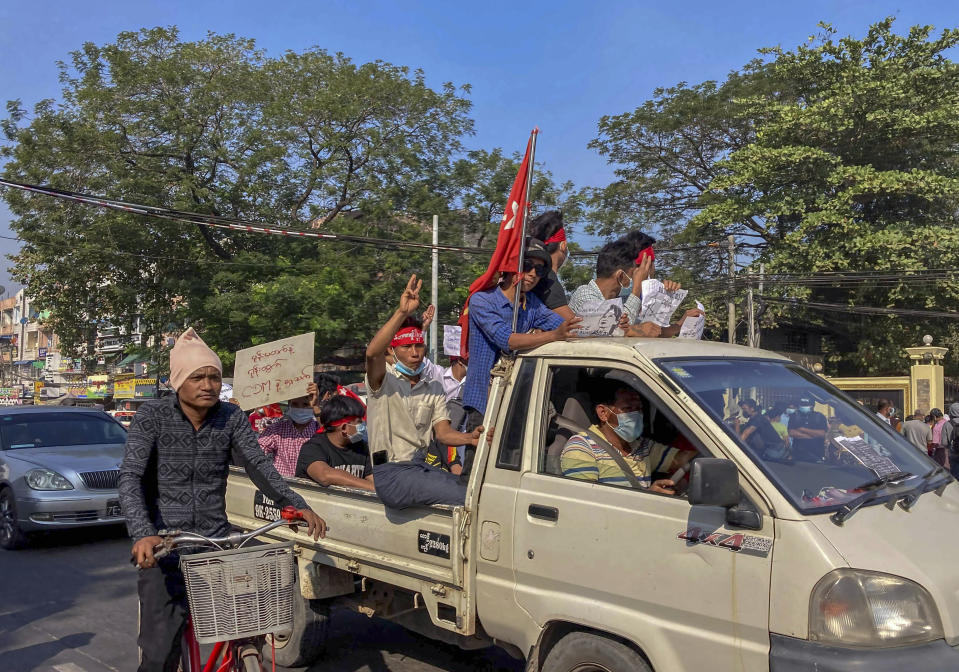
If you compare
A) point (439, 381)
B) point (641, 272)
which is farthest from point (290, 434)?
point (641, 272)

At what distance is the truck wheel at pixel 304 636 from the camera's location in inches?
195

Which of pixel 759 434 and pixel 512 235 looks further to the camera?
pixel 512 235

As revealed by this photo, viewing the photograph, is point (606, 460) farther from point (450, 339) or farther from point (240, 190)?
point (240, 190)

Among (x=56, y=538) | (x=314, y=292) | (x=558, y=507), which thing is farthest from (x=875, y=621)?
(x=314, y=292)

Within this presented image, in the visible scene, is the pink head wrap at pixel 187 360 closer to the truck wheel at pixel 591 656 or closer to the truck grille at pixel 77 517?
the truck wheel at pixel 591 656

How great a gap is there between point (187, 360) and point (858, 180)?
22631mm

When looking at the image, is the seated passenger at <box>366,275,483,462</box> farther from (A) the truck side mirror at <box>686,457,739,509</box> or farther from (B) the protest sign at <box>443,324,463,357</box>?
(B) the protest sign at <box>443,324,463,357</box>

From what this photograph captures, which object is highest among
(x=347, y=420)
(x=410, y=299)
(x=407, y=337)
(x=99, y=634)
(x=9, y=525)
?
(x=410, y=299)

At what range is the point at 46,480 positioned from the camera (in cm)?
935

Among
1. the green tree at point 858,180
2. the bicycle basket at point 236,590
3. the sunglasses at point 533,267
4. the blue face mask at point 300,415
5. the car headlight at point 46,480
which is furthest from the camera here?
the green tree at point 858,180

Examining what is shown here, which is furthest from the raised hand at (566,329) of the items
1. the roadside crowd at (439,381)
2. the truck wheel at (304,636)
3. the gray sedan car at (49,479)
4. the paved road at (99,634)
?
the gray sedan car at (49,479)

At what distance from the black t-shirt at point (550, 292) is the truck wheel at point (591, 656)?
7.44 ft

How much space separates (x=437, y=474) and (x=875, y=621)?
207 centimetres

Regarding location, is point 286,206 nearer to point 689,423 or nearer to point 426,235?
point 426,235
